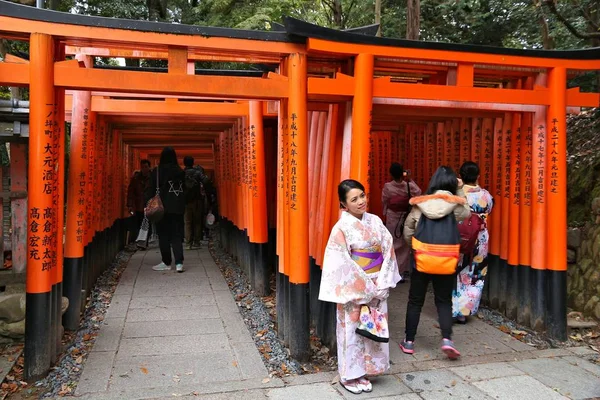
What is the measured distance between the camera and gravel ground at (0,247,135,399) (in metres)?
3.77

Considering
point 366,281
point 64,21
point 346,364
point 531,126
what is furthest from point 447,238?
point 64,21

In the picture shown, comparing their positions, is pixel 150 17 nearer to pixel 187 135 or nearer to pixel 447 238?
pixel 187 135

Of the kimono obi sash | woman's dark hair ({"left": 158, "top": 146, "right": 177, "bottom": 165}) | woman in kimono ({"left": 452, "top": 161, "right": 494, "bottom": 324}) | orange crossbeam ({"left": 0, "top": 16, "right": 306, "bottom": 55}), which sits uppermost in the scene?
orange crossbeam ({"left": 0, "top": 16, "right": 306, "bottom": 55})

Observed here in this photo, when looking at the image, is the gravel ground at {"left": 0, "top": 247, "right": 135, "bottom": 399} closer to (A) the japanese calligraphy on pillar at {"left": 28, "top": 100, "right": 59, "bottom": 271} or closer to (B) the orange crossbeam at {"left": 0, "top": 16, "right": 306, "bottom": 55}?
(A) the japanese calligraphy on pillar at {"left": 28, "top": 100, "right": 59, "bottom": 271}

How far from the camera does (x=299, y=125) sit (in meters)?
4.30

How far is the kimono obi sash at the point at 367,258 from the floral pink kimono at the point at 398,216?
3.56 meters

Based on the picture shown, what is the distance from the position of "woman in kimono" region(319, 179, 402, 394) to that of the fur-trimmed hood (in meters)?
0.69

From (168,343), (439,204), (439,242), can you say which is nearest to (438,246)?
(439,242)

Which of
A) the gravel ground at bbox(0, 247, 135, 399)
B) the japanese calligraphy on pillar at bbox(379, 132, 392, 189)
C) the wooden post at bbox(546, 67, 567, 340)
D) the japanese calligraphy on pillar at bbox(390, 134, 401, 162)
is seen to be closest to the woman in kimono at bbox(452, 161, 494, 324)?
the wooden post at bbox(546, 67, 567, 340)

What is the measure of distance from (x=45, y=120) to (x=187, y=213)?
7344 millimetres

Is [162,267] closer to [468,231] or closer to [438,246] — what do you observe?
[468,231]

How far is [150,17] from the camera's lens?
1488cm

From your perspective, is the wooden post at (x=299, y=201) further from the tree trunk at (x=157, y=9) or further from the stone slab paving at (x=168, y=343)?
the tree trunk at (x=157, y=9)

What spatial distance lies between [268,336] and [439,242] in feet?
7.25
